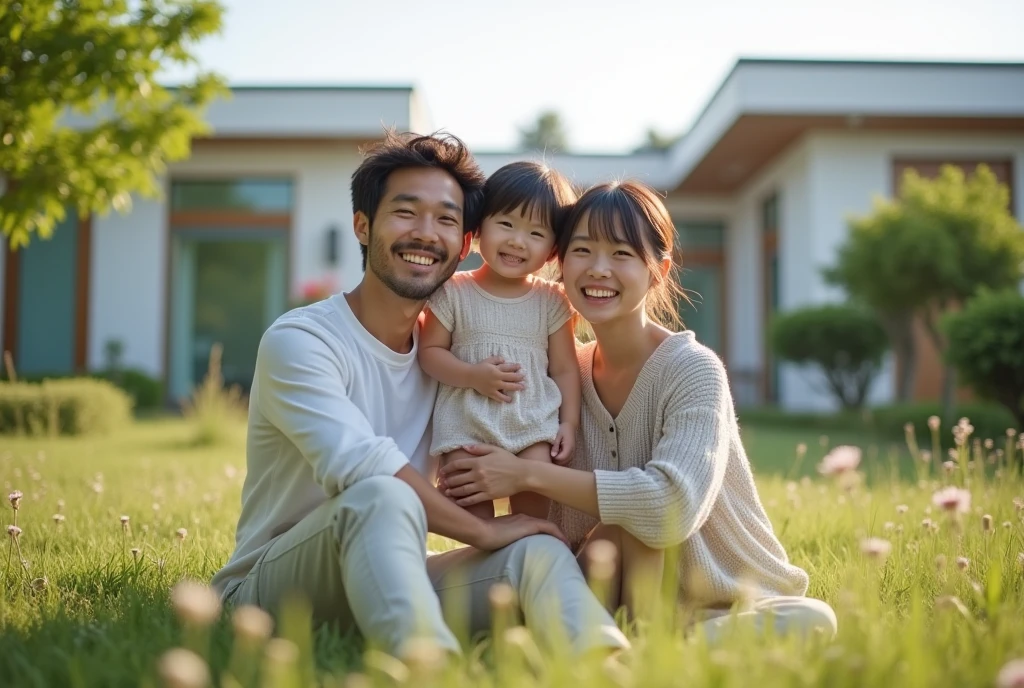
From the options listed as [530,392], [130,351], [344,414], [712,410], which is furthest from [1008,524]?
[130,351]

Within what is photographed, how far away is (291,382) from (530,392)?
738 millimetres

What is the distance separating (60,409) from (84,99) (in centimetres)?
468

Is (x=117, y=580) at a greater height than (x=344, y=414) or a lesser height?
lesser

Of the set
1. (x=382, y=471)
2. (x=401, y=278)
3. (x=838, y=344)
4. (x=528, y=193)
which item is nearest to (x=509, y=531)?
(x=382, y=471)

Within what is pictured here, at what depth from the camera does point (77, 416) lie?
8.45m

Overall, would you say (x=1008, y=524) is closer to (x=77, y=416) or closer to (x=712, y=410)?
(x=712, y=410)

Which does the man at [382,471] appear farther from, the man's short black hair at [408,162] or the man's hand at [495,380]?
the man's hand at [495,380]

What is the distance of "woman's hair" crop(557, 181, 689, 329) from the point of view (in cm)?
243

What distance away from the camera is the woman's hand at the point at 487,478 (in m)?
2.24

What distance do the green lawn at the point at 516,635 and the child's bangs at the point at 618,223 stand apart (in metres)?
1.06

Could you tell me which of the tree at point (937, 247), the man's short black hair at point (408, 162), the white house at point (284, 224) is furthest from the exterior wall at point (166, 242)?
the man's short black hair at point (408, 162)

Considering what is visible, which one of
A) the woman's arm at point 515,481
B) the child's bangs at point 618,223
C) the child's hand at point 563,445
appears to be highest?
the child's bangs at point 618,223

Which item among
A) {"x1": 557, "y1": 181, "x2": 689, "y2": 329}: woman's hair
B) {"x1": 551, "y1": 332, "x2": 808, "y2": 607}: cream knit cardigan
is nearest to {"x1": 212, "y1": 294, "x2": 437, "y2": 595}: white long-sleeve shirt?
{"x1": 551, "y1": 332, "x2": 808, "y2": 607}: cream knit cardigan

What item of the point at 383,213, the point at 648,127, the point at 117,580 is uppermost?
the point at 648,127
